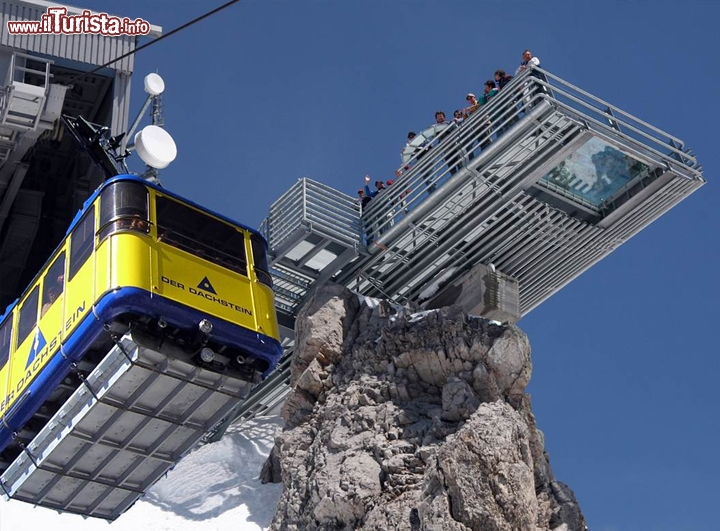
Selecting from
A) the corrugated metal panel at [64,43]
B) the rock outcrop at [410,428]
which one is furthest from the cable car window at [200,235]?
the corrugated metal panel at [64,43]

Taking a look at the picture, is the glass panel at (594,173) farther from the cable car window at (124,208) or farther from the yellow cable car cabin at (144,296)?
the cable car window at (124,208)

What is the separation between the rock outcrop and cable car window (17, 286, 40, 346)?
8.32 m

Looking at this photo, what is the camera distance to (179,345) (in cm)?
2236

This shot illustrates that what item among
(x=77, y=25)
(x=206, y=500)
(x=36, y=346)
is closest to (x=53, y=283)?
(x=36, y=346)

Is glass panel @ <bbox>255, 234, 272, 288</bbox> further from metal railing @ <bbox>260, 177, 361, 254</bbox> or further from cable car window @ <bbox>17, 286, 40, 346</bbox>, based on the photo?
metal railing @ <bbox>260, 177, 361, 254</bbox>

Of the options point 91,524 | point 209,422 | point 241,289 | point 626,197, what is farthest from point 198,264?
point 91,524

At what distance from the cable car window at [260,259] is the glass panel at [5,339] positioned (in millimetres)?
4924

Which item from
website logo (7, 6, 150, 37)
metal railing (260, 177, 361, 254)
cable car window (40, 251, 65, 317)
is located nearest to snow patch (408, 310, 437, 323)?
metal railing (260, 177, 361, 254)

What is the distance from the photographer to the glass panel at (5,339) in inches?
982

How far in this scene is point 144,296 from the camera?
21516 mm

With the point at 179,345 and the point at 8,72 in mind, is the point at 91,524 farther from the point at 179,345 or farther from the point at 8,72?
the point at 179,345

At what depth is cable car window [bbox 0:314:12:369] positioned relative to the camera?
25.0m

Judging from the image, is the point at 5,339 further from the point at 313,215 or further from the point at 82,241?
the point at 313,215

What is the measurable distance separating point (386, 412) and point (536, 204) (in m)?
5.82
